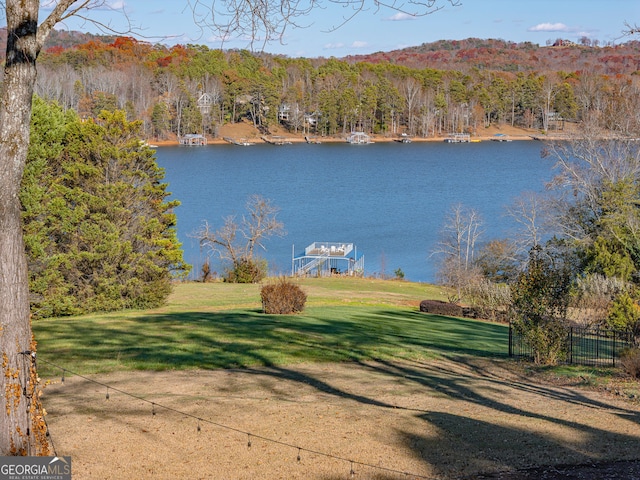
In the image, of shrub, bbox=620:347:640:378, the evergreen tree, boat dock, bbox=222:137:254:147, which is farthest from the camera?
boat dock, bbox=222:137:254:147

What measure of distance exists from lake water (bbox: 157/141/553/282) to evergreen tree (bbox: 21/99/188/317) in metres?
15.2

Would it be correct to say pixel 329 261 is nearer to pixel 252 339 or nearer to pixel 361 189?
pixel 252 339

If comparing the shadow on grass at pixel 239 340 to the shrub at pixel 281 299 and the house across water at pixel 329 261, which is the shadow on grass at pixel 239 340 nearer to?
the shrub at pixel 281 299

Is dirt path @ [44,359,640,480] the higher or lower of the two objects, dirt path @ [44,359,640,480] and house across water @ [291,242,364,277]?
the higher

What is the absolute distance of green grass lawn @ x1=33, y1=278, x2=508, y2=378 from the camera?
1320 cm

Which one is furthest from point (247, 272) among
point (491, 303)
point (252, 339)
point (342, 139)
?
point (342, 139)

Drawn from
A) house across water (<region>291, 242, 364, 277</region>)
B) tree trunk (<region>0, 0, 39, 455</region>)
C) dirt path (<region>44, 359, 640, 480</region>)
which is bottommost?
house across water (<region>291, 242, 364, 277</region>)

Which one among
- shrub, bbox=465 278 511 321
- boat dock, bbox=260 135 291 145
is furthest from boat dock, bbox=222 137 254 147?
shrub, bbox=465 278 511 321

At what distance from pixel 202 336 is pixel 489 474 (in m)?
9.13

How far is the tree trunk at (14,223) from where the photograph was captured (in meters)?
6.51

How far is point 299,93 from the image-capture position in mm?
139750

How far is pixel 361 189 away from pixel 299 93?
61.9 meters
